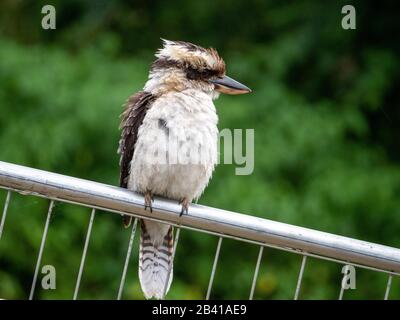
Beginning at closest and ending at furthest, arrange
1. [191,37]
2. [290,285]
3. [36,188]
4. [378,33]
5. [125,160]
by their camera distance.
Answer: [36,188] < [125,160] < [290,285] < [378,33] < [191,37]

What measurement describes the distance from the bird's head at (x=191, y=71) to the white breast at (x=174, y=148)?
22 centimetres

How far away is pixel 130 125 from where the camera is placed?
9.66ft

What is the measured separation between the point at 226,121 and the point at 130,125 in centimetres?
168

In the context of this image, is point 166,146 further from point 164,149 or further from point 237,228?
point 237,228

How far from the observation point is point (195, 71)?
3131 millimetres

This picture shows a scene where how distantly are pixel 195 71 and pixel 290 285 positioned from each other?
1687 millimetres

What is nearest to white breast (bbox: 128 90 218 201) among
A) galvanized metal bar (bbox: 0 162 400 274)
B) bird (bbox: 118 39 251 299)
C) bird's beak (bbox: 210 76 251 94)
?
bird (bbox: 118 39 251 299)

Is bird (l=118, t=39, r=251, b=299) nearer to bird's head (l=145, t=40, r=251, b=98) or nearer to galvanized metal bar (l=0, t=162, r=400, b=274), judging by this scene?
bird's head (l=145, t=40, r=251, b=98)

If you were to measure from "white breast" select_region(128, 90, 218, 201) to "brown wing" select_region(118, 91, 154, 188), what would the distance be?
0.07 metres

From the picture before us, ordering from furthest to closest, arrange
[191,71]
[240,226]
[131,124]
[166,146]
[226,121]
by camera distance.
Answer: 1. [226,121]
2. [191,71]
3. [131,124]
4. [166,146]
5. [240,226]

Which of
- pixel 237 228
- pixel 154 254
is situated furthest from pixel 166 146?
pixel 237 228

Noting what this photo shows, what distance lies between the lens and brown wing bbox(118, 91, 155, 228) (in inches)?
115
